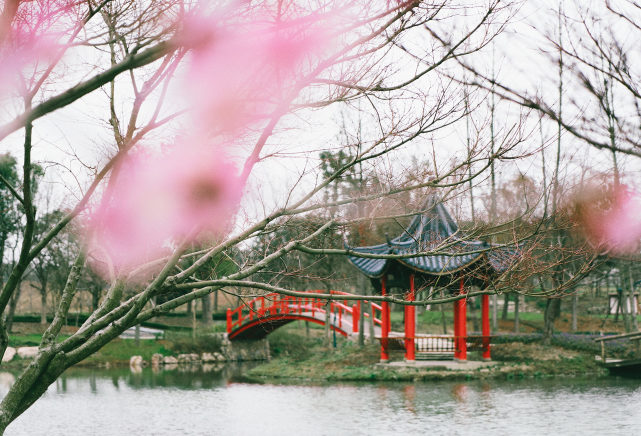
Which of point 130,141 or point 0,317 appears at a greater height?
point 130,141

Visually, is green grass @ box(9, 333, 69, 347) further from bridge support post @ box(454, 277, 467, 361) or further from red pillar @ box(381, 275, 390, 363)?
bridge support post @ box(454, 277, 467, 361)

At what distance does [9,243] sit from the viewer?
89.8 ft

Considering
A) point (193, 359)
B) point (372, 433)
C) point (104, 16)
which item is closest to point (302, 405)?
point (372, 433)

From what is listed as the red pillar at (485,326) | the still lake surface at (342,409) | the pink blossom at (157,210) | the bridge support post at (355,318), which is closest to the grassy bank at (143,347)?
the bridge support post at (355,318)

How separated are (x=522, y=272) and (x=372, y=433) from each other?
17.0ft

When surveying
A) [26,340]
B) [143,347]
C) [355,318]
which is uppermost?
[355,318]

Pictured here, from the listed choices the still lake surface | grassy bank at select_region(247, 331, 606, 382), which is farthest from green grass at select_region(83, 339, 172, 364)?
the still lake surface

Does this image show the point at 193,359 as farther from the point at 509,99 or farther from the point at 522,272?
the point at 509,99

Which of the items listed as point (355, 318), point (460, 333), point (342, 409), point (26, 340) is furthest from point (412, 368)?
point (26, 340)

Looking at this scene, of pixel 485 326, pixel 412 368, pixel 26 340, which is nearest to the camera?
pixel 412 368

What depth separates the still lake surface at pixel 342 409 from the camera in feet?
33.4

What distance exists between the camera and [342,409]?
1223cm

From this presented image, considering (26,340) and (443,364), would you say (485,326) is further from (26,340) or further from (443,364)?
(26,340)

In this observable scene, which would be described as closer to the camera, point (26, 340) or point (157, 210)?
point (157, 210)
